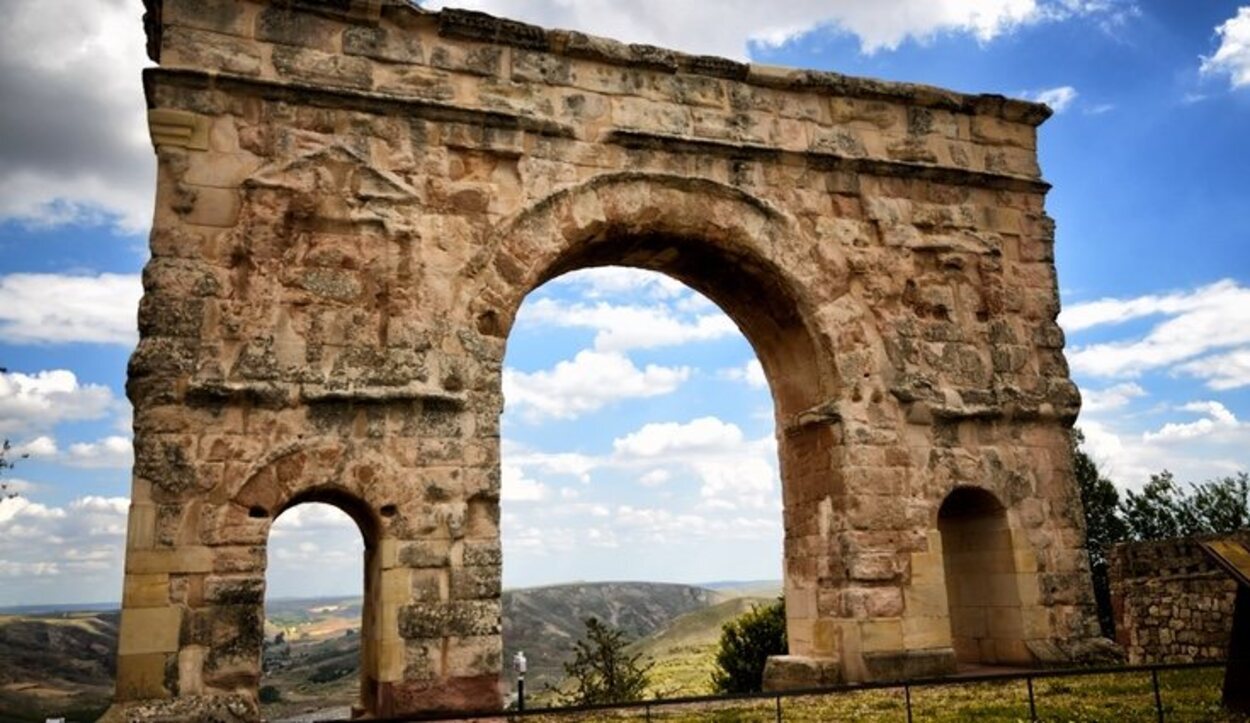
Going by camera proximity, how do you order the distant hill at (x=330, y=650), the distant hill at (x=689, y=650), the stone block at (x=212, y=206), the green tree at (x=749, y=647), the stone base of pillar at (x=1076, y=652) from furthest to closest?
the distant hill at (x=689, y=650)
the green tree at (x=749, y=647)
the distant hill at (x=330, y=650)
the stone base of pillar at (x=1076, y=652)
the stone block at (x=212, y=206)

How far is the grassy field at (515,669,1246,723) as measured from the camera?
683 cm

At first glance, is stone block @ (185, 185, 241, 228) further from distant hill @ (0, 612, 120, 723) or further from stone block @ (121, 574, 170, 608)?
distant hill @ (0, 612, 120, 723)

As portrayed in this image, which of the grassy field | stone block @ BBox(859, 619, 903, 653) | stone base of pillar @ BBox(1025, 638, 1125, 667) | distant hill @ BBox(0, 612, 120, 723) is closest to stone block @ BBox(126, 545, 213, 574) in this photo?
the grassy field

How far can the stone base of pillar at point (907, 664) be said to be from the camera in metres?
8.45

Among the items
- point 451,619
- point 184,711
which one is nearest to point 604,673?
point 451,619

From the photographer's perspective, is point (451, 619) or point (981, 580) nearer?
point (451, 619)

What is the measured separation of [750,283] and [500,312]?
2.70 m

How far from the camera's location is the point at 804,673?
338 inches

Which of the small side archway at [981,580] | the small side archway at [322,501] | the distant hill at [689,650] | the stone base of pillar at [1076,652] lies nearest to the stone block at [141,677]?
the small side archway at [322,501]

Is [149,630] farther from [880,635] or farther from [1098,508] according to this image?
[1098,508]

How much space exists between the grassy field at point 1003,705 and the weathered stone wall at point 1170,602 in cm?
444

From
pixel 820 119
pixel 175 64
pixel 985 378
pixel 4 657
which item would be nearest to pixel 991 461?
pixel 985 378

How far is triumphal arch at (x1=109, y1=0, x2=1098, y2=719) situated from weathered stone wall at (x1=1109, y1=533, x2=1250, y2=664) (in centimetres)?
482

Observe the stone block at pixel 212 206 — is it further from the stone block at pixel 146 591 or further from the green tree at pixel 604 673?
the green tree at pixel 604 673
